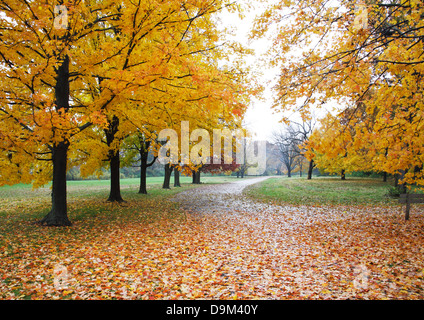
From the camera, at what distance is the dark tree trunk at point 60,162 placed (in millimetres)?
8211

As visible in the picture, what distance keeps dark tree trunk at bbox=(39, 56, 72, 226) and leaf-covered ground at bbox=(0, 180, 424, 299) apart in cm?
55

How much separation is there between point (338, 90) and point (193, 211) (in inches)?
314

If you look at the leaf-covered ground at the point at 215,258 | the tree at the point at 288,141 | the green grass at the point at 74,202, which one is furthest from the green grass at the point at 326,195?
the tree at the point at 288,141

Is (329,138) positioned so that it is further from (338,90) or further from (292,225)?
(292,225)

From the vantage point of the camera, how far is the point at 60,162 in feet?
27.0

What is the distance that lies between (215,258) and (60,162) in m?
6.04

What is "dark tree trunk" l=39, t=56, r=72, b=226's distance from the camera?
26.9 feet

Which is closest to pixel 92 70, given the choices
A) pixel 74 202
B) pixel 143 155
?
pixel 74 202

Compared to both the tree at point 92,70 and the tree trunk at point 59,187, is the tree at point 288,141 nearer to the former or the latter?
the tree at point 92,70

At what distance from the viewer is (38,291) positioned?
401cm

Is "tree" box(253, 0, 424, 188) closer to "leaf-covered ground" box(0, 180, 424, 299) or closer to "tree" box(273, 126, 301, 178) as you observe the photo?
"leaf-covered ground" box(0, 180, 424, 299)

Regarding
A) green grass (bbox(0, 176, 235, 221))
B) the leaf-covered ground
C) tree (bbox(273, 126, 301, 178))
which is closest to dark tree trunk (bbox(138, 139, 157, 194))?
green grass (bbox(0, 176, 235, 221))

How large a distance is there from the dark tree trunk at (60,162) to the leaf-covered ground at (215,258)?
55 centimetres

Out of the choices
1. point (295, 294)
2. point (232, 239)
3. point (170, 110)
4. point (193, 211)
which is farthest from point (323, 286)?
point (193, 211)
